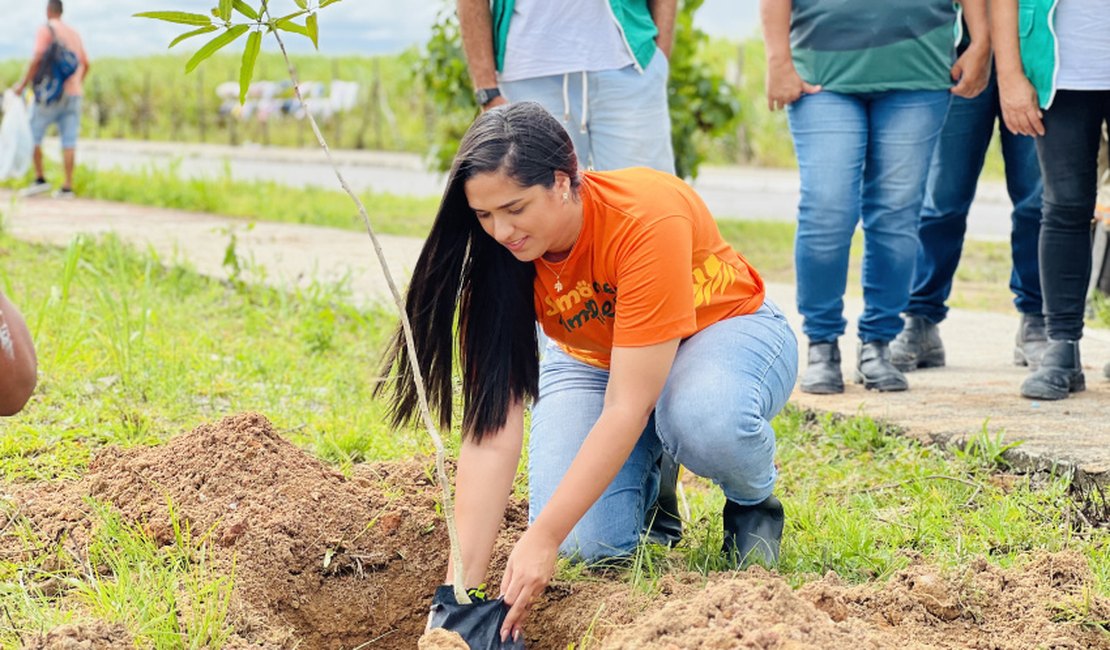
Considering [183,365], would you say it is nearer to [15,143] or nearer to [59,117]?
[15,143]

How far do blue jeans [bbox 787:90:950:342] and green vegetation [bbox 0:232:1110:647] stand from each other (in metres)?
0.44

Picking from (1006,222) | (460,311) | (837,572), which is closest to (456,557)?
(460,311)

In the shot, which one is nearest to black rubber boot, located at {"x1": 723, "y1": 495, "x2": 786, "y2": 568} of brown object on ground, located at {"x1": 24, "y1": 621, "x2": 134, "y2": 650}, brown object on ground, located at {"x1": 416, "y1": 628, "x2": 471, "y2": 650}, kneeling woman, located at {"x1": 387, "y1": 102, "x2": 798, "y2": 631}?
kneeling woman, located at {"x1": 387, "y1": 102, "x2": 798, "y2": 631}

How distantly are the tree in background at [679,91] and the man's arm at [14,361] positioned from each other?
19.9 feet

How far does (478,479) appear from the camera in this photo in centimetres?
271

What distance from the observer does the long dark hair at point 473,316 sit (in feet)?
8.45

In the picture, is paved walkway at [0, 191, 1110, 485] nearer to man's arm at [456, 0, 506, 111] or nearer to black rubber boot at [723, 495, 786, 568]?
black rubber boot at [723, 495, 786, 568]

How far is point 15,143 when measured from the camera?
399 inches

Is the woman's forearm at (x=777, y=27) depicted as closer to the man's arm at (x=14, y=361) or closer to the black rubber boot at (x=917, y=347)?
the black rubber boot at (x=917, y=347)

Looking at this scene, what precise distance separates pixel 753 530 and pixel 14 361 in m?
1.58

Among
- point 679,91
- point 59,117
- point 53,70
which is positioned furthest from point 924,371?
point 59,117

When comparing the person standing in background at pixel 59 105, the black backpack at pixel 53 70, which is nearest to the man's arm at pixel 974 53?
the person standing in background at pixel 59 105

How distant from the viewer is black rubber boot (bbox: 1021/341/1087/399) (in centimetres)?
393

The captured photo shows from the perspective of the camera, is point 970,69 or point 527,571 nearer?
point 527,571
